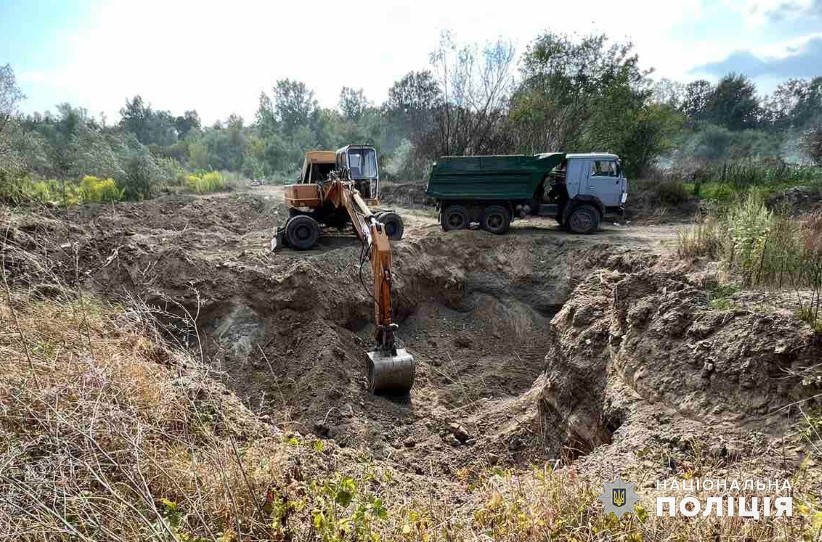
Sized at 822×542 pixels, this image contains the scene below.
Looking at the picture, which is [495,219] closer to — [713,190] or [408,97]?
[713,190]

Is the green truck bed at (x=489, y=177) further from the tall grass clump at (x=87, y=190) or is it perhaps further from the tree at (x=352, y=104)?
the tree at (x=352, y=104)

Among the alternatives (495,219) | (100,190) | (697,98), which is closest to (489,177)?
(495,219)

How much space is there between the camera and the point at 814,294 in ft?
13.3

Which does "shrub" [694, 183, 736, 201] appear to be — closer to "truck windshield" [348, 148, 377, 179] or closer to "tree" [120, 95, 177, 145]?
"truck windshield" [348, 148, 377, 179]

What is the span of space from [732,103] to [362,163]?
48480 mm

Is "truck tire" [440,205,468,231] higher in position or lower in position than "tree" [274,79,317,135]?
lower

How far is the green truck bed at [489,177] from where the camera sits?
36.6 feet

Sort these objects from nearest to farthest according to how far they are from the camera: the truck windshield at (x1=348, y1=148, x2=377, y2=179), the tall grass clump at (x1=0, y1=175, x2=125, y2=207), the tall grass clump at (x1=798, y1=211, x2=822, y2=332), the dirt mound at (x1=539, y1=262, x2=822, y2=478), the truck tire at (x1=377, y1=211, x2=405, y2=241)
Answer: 1. the dirt mound at (x1=539, y1=262, x2=822, y2=478)
2. the tall grass clump at (x1=798, y1=211, x2=822, y2=332)
3. the truck tire at (x1=377, y1=211, x2=405, y2=241)
4. the truck windshield at (x1=348, y1=148, x2=377, y2=179)
5. the tall grass clump at (x1=0, y1=175, x2=125, y2=207)

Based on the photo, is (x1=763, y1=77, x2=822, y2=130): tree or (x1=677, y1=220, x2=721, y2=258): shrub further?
(x1=763, y1=77, x2=822, y2=130): tree

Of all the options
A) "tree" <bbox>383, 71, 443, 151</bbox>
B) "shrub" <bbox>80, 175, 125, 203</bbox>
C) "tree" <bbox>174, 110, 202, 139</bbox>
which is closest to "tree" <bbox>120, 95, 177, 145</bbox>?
"tree" <bbox>174, 110, 202, 139</bbox>

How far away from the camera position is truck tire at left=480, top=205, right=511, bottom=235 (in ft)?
37.5

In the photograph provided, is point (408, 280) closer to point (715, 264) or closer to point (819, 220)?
point (715, 264)

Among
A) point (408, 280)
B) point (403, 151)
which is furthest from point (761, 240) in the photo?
point (403, 151)

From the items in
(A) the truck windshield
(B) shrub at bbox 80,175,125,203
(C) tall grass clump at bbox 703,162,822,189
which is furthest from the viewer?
(B) shrub at bbox 80,175,125,203
